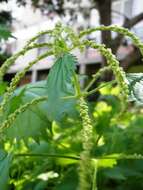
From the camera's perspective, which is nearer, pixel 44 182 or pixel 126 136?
pixel 44 182

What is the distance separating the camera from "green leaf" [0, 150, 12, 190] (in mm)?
847

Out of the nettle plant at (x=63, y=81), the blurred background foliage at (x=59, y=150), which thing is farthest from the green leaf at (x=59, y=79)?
the blurred background foliage at (x=59, y=150)

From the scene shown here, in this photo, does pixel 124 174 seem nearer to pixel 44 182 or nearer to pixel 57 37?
pixel 44 182

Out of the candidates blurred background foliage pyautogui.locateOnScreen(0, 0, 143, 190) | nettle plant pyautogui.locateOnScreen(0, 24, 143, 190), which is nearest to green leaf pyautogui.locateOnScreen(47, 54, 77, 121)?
nettle plant pyautogui.locateOnScreen(0, 24, 143, 190)

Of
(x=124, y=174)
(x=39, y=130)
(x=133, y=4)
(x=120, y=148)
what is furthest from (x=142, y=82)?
(x=133, y=4)

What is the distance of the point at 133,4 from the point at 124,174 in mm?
17556

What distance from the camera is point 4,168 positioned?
2.91 ft

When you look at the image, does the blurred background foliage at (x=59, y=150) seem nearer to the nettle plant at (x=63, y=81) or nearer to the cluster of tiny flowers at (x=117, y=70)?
the nettle plant at (x=63, y=81)

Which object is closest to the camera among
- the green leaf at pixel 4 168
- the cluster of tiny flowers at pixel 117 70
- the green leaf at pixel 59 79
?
the cluster of tiny flowers at pixel 117 70

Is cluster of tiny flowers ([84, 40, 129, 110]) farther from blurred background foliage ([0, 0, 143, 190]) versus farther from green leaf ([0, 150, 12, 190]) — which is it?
green leaf ([0, 150, 12, 190])

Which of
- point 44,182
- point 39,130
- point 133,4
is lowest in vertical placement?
point 44,182

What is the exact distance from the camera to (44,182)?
129cm

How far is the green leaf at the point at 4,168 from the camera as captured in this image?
85 centimetres

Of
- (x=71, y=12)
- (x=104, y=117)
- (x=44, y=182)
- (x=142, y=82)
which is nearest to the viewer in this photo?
(x=142, y=82)
